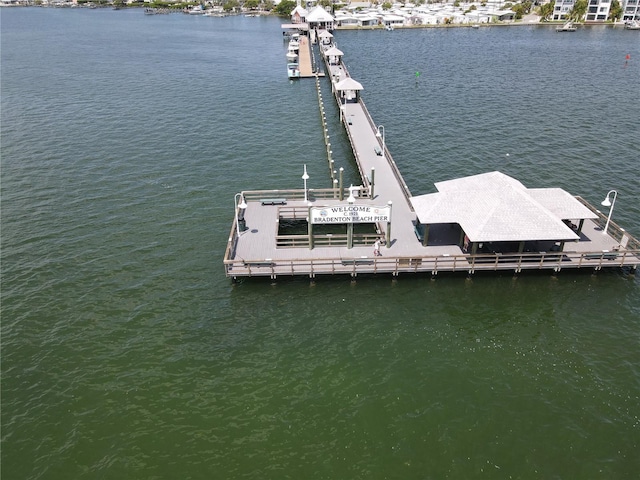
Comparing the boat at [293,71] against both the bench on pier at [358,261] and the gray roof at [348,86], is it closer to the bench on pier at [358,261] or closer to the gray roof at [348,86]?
the gray roof at [348,86]

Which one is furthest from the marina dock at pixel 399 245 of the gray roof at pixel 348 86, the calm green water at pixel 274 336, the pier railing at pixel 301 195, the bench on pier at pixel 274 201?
the gray roof at pixel 348 86

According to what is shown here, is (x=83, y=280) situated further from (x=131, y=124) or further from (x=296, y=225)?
(x=131, y=124)

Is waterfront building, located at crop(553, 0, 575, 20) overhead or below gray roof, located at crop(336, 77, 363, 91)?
overhead

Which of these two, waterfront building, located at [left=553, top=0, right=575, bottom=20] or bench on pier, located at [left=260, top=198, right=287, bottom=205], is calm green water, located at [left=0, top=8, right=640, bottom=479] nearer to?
bench on pier, located at [left=260, top=198, right=287, bottom=205]

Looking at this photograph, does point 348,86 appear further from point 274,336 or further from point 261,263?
point 274,336

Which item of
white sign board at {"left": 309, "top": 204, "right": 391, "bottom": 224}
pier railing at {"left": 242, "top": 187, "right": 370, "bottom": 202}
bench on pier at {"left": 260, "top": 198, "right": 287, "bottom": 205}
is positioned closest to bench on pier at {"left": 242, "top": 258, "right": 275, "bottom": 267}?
white sign board at {"left": 309, "top": 204, "right": 391, "bottom": 224}

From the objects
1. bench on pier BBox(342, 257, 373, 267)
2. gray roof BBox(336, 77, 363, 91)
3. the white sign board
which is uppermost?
gray roof BBox(336, 77, 363, 91)

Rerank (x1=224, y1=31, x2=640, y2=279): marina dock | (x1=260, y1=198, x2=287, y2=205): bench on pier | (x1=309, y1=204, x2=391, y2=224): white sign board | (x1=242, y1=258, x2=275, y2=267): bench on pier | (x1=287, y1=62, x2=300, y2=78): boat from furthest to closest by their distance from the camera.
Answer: (x1=287, y1=62, x2=300, y2=78): boat → (x1=260, y1=198, x2=287, y2=205): bench on pier → (x1=309, y1=204, x2=391, y2=224): white sign board → (x1=224, y1=31, x2=640, y2=279): marina dock → (x1=242, y1=258, x2=275, y2=267): bench on pier
